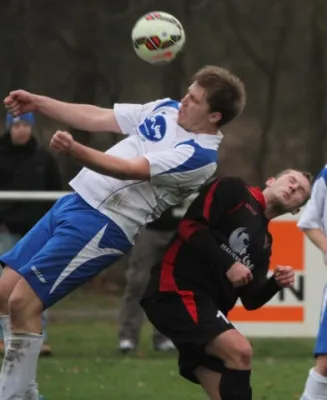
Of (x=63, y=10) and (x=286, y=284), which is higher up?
(x=63, y=10)

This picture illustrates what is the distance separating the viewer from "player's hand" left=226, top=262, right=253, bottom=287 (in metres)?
7.03

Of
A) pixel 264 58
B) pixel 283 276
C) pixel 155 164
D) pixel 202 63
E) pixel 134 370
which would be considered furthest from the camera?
pixel 264 58

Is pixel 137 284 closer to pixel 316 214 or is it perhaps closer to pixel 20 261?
pixel 316 214

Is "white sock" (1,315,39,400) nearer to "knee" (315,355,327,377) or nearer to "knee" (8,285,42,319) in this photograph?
"knee" (8,285,42,319)

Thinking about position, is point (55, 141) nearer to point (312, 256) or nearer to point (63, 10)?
point (312, 256)

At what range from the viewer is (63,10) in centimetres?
2077

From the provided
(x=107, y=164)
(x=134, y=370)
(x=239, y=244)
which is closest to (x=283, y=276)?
(x=239, y=244)

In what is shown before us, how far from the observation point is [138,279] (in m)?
11.4

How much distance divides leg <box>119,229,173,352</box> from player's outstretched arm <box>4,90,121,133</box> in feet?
11.7

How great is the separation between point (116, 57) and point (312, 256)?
9.73 metres

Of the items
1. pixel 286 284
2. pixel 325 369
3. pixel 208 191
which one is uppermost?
pixel 208 191

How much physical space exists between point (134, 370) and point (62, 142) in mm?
3851

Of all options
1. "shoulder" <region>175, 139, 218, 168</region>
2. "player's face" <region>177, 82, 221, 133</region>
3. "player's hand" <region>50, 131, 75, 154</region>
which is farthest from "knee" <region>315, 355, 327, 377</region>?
"player's hand" <region>50, 131, 75, 154</region>

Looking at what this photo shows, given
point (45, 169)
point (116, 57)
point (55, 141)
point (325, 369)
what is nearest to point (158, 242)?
point (45, 169)
